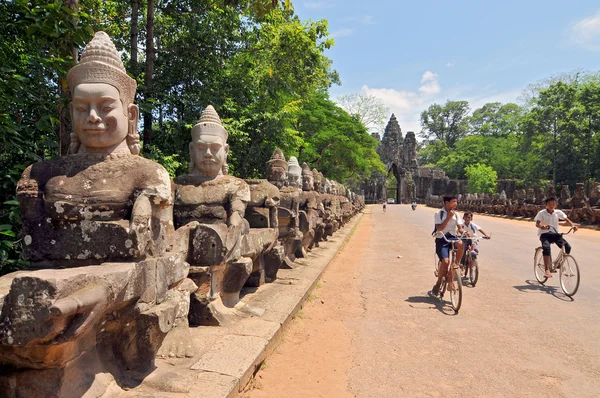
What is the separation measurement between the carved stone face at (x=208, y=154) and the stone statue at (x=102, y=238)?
141 centimetres

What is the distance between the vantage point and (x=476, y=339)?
4523 mm

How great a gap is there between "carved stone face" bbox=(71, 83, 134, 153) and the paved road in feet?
7.28

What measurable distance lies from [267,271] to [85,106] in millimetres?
3716

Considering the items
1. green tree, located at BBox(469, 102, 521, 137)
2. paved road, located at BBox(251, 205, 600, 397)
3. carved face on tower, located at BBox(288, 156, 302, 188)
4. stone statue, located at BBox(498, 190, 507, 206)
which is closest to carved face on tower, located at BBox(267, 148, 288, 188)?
carved face on tower, located at BBox(288, 156, 302, 188)

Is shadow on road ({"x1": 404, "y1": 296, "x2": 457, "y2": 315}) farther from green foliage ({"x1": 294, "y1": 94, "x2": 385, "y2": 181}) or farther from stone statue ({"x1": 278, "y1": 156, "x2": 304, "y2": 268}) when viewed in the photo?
green foliage ({"x1": 294, "y1": 94, "x2": 385, "y2": 181})

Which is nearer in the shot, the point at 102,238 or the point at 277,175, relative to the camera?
the point at 102,238

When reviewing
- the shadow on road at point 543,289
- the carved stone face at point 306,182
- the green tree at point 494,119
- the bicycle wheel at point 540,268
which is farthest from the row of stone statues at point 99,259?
the green tree at point 494,119

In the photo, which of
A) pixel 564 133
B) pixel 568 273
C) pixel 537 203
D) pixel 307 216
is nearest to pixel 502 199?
pixel 537 203

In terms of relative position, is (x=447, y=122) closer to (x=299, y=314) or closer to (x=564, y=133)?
(x=564, y=133)

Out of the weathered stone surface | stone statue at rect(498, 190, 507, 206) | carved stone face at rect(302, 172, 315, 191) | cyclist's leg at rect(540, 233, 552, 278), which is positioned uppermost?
carved stone face at rect(302, 172, 315, 191)

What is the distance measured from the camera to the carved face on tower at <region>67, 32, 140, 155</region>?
2678 millimetres

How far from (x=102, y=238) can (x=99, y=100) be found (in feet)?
2.96

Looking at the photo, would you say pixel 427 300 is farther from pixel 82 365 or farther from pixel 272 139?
pixel 272 139

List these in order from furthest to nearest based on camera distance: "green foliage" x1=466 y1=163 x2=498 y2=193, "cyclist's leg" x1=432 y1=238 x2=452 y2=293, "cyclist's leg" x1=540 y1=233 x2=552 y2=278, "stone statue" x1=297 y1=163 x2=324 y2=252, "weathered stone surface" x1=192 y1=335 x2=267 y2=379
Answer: "green foliage" x1=466 y1=163 x2=498 y2=193
"stone statue" x1=297 y1=163 x2=324 y2=252
"cyclist's leg" x1=540 y1=233 x2=552 y2=278
"cyclist's leg" x1=432 y1=238 x2=452 y2=293
"weathered stone surface" x1=192 y1=335 x2=267 y2=379
